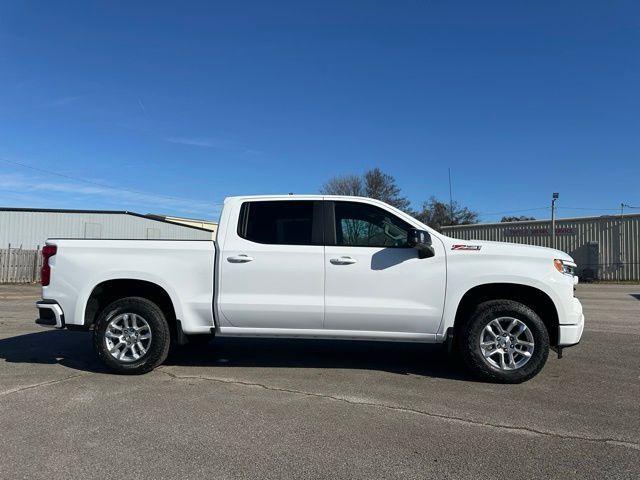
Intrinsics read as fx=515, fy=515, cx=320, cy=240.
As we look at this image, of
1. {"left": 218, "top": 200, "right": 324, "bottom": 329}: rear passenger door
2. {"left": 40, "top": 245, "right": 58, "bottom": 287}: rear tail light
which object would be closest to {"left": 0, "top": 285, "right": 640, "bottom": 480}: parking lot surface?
{"left": 218, "top": 200, "right": 324, "bottom": 329}: rear passenger door

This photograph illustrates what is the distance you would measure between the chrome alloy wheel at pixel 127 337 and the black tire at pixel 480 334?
144 inches

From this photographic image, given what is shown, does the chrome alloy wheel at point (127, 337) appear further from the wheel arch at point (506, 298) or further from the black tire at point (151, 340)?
the wheel arch at point (506, 298)

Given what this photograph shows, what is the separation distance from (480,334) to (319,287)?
72.0 inches

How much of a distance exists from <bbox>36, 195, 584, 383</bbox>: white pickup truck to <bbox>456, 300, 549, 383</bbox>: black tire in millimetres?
11

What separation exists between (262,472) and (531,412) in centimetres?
264

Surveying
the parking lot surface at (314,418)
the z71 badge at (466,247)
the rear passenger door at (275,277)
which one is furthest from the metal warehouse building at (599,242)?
the rear passenger door at (275,277)

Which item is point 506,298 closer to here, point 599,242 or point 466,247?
point 466,247

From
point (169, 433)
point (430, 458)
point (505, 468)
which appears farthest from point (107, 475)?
point (505, 468)

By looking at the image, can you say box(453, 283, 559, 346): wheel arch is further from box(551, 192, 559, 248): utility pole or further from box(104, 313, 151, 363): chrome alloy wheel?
box(551, 192, 559, 248): utility pole

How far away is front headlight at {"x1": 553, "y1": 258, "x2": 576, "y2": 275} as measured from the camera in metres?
5.63

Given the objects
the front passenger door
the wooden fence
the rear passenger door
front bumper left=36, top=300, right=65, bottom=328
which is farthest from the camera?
the wooden fence

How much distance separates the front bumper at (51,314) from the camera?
6066 mm

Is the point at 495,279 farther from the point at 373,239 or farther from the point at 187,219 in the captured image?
the point at 187,219

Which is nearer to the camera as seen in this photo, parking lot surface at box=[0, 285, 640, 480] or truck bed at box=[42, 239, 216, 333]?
parking lot surface at box=[0, 285, 640, 480]
